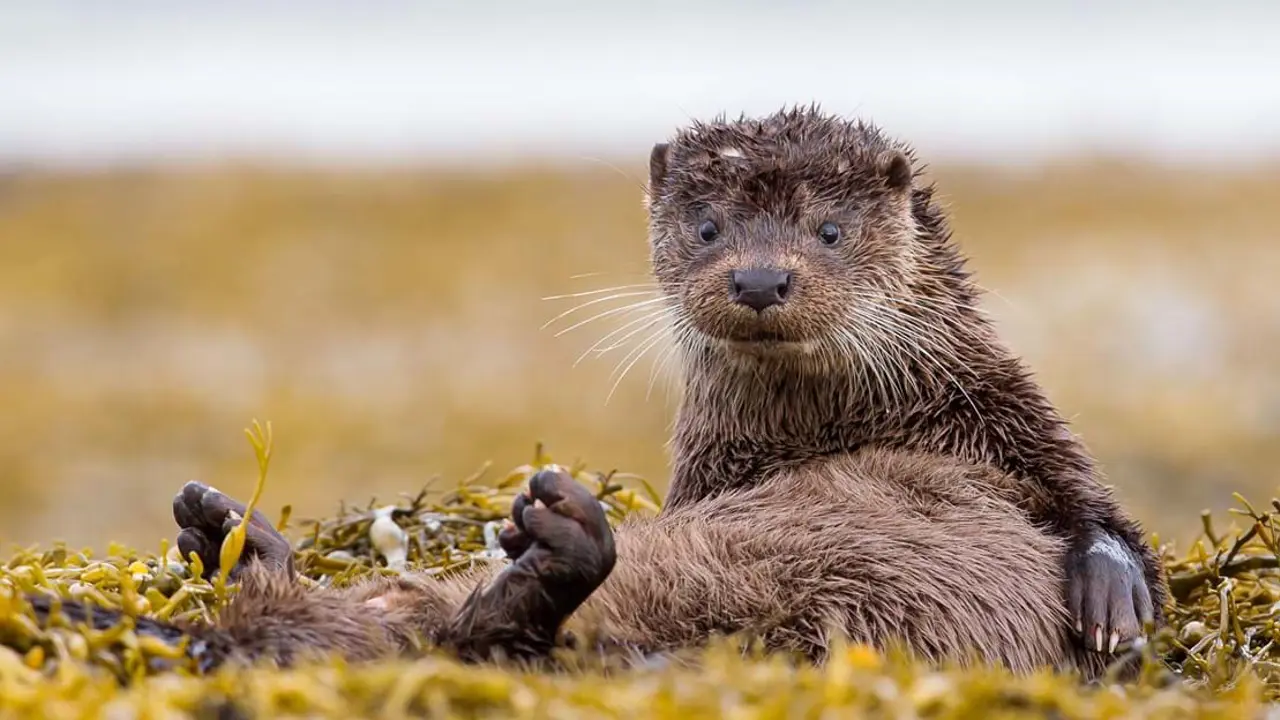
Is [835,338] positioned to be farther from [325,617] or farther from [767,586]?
[325,617]

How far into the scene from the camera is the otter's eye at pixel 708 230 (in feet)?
12.3

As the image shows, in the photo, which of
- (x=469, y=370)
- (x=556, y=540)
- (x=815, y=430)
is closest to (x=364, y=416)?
(x=469, y=370)

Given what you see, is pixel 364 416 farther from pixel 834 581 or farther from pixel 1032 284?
pixel 834 581

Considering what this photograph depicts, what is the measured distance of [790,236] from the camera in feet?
12.0

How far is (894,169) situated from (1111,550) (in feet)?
3.50

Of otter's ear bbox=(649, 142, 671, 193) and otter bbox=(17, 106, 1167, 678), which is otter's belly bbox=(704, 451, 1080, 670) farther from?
otter's ear bbox=(649, 142, 671, 193)

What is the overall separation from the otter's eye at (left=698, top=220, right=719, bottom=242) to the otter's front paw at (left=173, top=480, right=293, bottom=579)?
47.1 inches

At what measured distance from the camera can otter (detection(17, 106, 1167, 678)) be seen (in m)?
2.62

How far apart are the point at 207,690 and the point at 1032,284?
13.7m

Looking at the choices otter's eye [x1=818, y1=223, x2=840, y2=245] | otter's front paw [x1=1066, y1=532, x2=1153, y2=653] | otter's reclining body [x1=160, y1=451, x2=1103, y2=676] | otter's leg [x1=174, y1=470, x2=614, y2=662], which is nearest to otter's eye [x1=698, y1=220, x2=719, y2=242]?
otter's eye [x1=818, y1=223, x2=840, y2=245]

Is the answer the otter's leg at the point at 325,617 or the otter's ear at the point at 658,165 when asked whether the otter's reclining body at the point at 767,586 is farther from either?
the otter's ear at the point at 658,165

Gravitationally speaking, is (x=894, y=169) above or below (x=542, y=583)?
above

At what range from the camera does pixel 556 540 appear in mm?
2607

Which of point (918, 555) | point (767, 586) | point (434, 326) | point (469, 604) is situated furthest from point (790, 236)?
point (434, 326)
